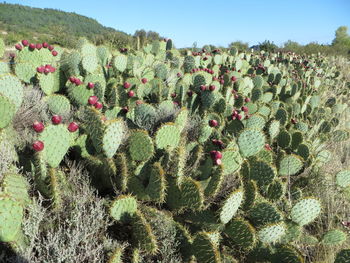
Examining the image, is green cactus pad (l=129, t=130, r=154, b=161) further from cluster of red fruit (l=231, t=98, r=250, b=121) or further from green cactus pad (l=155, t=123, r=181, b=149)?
cluster of red fruit (l=231, t=98, r=250, b=121)

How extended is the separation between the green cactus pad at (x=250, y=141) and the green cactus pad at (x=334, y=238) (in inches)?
37.1

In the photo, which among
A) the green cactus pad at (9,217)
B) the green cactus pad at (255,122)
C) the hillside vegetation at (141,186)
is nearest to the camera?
the green cactus pad at (9,217)

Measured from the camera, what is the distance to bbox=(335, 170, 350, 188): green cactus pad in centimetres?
310

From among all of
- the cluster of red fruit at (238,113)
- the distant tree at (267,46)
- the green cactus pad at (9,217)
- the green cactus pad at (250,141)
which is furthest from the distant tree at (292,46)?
the green cactus pad at (9,217)

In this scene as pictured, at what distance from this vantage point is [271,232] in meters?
2.19

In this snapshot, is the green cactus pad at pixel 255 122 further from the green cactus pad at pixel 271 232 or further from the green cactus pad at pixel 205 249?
the green cactus pad at pixel 205 249

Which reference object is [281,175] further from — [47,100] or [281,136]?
[47,100]

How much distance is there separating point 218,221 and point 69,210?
1.09 meters

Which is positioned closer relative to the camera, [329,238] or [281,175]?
[329,238]

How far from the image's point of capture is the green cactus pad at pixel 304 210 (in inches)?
92.9

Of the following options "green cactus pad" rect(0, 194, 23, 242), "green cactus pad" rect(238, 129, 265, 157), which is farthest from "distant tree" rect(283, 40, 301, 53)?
"green cactus pad" rect(0, 194, 23, 242)

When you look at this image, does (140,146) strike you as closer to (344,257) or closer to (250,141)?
(250,141)

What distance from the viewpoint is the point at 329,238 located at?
2447mm

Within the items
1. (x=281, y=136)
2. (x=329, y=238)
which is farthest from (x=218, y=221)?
(x=281, y=136)
